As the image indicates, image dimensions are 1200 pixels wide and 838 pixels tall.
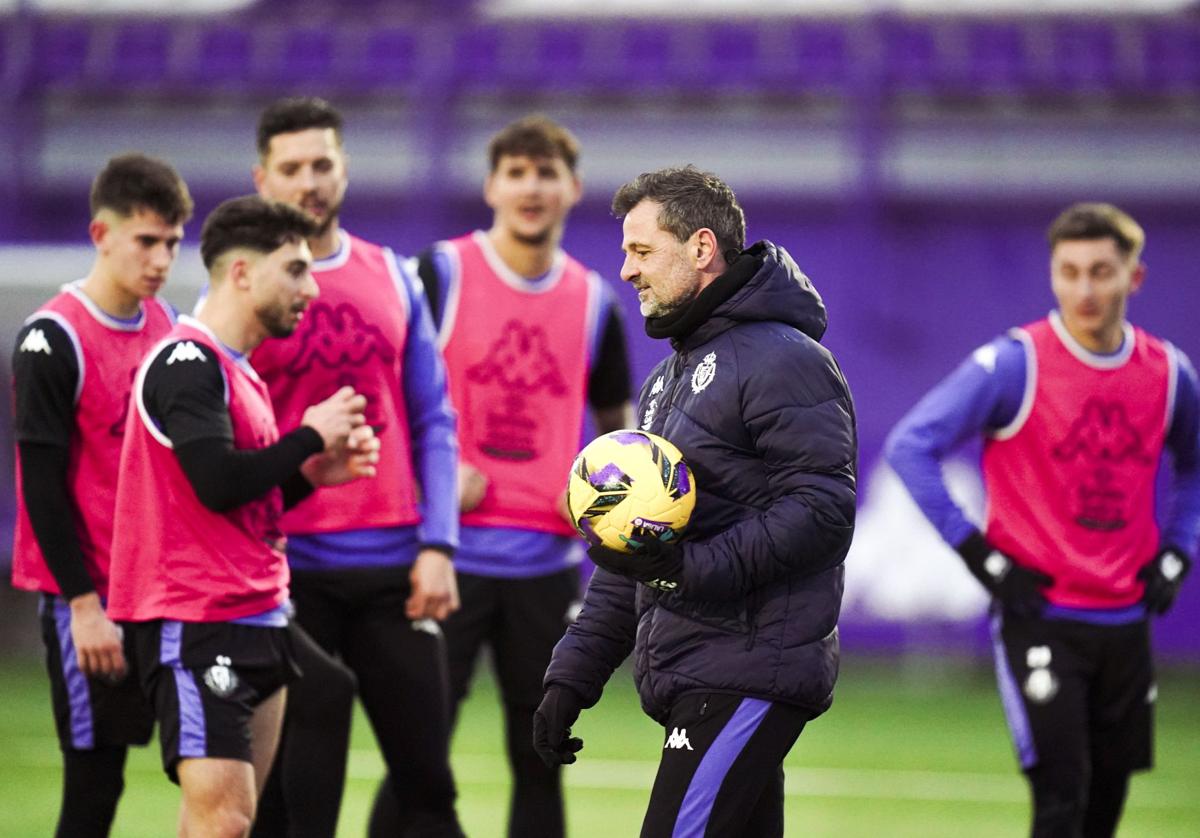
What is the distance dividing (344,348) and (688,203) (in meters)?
1.69

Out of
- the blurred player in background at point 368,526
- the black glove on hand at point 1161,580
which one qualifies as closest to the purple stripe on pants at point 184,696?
the blurred player in background at point 368,526

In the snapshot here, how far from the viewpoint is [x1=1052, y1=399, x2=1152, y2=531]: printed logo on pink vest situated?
6.24 meters

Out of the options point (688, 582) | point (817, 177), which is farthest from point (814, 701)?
point (817, 177)

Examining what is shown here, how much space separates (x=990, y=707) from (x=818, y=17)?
6729 mm

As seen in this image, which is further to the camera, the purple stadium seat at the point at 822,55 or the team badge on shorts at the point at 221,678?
the purple stadium seat at the point at 822,55

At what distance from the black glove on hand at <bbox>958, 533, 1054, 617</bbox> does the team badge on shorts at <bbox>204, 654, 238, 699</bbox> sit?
264 centimetres

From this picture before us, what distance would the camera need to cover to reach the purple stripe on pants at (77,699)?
5391 millimetres

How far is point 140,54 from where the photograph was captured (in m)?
16.8

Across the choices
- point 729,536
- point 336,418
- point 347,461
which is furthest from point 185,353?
point 729,536

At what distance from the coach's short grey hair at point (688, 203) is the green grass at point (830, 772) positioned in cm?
396

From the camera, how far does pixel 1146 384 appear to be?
641 cm

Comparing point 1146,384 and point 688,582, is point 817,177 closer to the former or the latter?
point 1146,384

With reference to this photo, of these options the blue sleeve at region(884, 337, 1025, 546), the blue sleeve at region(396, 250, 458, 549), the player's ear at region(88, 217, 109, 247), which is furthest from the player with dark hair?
the blue sleeve at region(884, 337, 1025, 546)

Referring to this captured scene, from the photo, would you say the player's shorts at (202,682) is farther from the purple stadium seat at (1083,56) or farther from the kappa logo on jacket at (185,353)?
the purple stadium seat at (1083,56)
